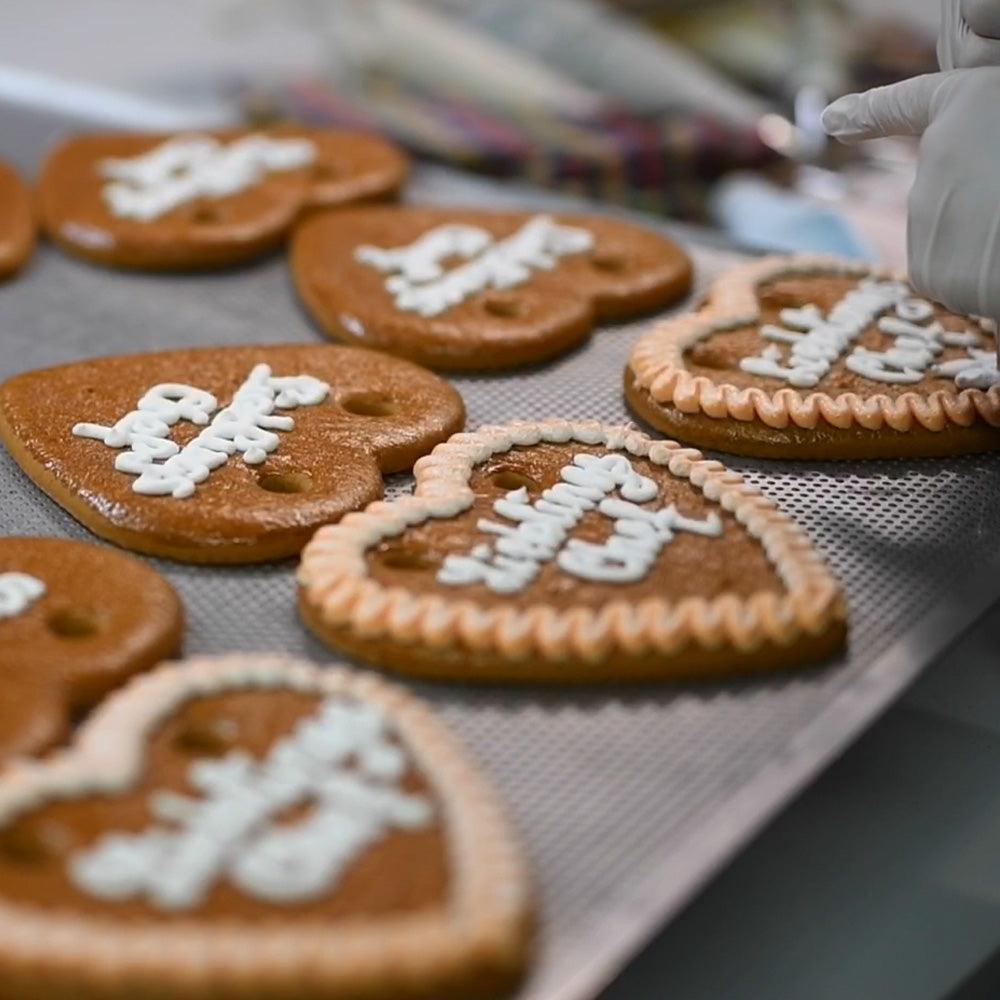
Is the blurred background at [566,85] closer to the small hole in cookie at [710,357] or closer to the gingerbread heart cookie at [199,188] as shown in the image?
the gingerbread heart cookie at [199,188]

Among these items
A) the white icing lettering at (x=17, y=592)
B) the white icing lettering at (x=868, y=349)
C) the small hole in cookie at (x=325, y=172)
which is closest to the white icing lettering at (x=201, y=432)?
the white icing lettering at (x=17, y=592)

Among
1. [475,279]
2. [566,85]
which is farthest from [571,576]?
[566,85]

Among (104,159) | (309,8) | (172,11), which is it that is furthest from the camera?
(172,11)

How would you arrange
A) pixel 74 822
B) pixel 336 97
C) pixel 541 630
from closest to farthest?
pixel 74 822
pixel 541 630
pixel 336 97

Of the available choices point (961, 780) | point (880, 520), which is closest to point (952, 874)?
point (961, 780)

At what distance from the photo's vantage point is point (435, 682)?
81cm

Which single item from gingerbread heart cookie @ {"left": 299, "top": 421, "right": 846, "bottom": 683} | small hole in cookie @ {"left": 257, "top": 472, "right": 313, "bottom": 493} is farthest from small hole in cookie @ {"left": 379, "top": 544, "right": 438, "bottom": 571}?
small hole in cookie @ {"left": 257, "top": 472, "right": 313, "bottom": 493}

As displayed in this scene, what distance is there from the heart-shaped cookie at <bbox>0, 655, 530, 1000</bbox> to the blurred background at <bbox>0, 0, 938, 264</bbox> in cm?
84

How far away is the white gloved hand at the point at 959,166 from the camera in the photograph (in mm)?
877

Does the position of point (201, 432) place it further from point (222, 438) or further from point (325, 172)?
point (325, 172)

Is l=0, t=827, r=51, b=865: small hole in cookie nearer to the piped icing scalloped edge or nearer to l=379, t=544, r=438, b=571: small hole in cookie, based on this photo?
l=379, t=544, r=438, b=571: small hole in cookie

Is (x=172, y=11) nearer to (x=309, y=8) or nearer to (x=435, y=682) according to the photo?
(x=309, y=8)

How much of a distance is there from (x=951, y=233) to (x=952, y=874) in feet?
1.24

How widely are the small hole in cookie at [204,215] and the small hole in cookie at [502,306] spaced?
1.00ft
